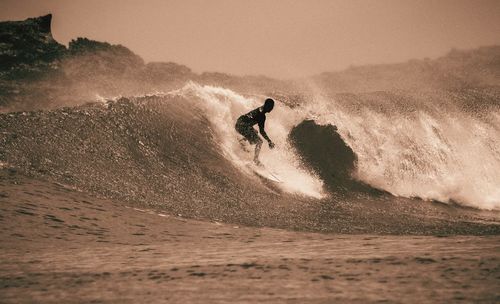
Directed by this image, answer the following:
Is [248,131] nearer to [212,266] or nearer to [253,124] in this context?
[253,124]

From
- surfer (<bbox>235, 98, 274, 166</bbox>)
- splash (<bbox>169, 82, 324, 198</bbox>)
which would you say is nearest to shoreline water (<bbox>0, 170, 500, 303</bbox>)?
splash (<bbox>169, 82, 324, 198</bbox>)

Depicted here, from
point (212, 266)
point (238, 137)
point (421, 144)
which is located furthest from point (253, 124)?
point (212, 266)

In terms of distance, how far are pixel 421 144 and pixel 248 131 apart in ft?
22.5

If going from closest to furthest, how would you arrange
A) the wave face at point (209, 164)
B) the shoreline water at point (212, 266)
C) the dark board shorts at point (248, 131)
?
1. the shoreline water at point (212, 266)
2. the wave face at point (209, 164)
3. the dark board shorts at point (248, 131)

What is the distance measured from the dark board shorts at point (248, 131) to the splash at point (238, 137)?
33 cm

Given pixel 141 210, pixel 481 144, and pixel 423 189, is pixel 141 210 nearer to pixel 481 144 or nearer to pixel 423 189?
pixel 423 189

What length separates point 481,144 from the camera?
1612cm

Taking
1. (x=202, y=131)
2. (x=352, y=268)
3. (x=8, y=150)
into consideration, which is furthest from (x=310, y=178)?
(x=352, y=268)

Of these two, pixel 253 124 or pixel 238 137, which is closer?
pixel 253 124

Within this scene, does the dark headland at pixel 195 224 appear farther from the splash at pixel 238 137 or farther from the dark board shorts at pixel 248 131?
the dark board shorts at pixel 248 131

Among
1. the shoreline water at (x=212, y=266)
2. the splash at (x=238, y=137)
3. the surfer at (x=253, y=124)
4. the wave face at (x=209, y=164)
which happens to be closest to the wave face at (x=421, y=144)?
the wave face at (x=209, y=164)

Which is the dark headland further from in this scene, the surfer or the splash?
the surfer

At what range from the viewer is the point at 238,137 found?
10.9 meters

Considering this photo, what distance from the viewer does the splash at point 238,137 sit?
10.2 meters
